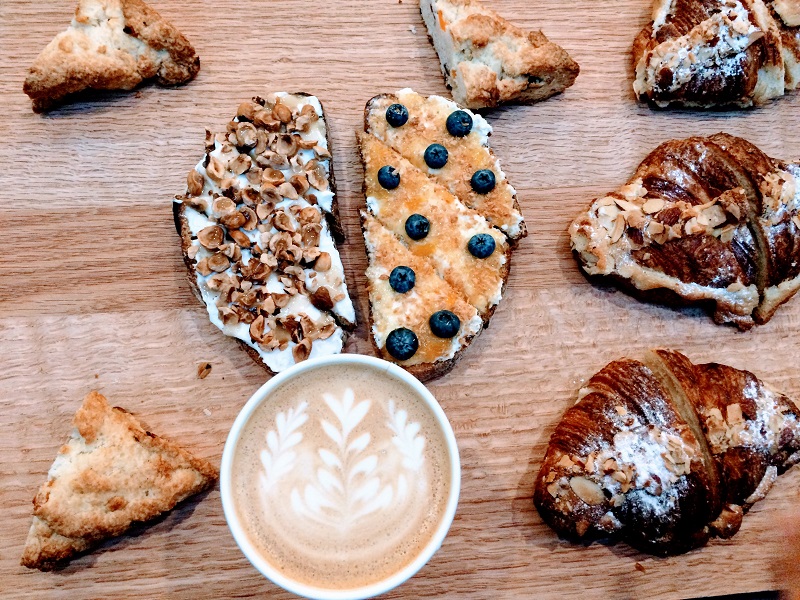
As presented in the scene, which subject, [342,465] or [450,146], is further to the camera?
[450,146]

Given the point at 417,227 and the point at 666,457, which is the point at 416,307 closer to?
the point at 417,227

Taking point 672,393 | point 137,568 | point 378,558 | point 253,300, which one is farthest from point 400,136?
point 137,568

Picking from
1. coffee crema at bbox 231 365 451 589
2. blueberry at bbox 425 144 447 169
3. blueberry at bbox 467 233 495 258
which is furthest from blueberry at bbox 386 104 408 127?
coffee crema at bbox 231 365 451 589

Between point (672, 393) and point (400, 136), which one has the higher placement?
point (400, 136)

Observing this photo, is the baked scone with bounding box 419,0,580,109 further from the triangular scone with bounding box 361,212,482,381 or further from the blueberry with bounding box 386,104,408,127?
the triangular scone with bounding box 361,212,482,381

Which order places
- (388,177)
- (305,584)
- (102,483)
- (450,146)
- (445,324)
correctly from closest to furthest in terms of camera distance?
(305,584), (102,483), (445,324), (388,177), (450,146)

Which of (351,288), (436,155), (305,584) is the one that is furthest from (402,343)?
(305,584)

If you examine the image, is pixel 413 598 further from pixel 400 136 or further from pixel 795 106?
pixel 795 106
